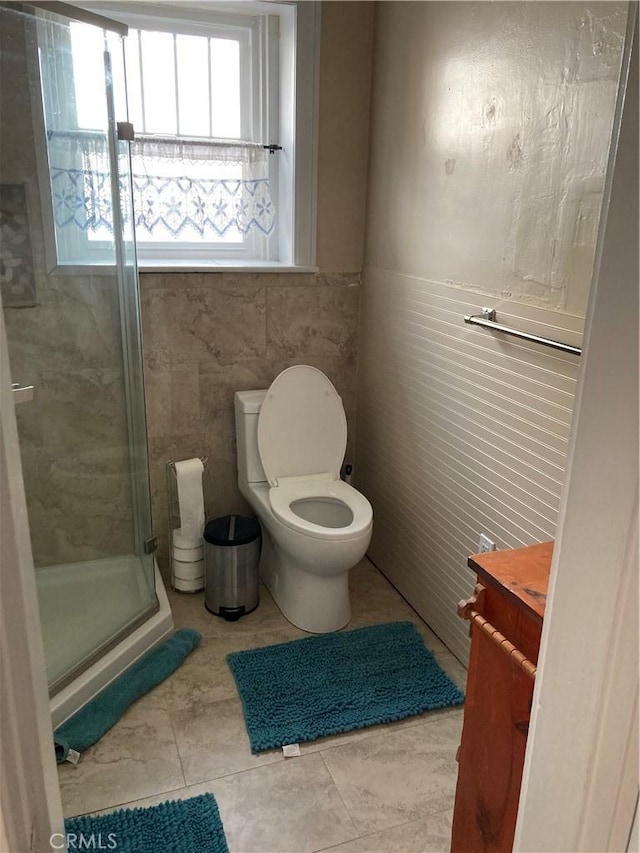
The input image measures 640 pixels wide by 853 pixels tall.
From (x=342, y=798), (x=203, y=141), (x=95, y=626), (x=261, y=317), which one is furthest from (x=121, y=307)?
(x=342, y=798)

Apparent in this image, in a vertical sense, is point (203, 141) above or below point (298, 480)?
above

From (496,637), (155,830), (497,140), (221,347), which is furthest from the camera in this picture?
(221,347)

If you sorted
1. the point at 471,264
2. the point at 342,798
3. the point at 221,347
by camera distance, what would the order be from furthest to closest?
the point at 221,347
the point at 471,264
the point at 342,798

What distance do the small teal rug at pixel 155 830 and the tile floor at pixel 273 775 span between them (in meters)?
0.04

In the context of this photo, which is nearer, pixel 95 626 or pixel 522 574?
pixel 522 574

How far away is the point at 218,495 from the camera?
2.91 metres

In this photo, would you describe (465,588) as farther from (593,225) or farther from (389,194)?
(389,194)

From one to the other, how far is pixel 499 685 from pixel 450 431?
1.16m

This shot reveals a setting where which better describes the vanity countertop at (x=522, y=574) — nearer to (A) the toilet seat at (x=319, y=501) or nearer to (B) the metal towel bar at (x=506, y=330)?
(B) the metal towel bar at (x=506, y=330)

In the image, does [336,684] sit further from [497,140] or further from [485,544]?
[497,140]

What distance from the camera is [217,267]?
8.63ft

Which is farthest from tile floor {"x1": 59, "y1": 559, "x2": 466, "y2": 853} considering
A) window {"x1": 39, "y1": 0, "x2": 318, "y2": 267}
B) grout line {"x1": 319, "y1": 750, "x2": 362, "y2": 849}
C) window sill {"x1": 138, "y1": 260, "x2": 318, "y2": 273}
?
window {"x1": 39, "y1": 0, "x2": 318, "y2": 267}

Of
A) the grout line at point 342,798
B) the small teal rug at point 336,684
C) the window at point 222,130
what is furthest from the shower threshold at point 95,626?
the window at point 222,130

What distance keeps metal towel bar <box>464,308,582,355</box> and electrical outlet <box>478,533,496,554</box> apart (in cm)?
65
